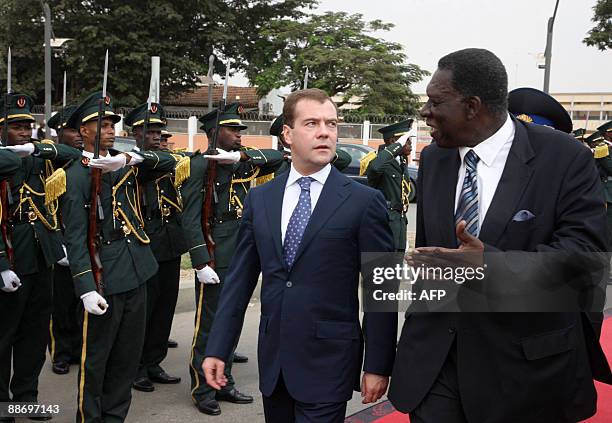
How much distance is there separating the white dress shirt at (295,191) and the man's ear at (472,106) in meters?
0.81

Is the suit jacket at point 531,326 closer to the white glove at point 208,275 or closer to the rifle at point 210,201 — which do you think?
the white glove at point 208,275

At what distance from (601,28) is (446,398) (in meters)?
22.9

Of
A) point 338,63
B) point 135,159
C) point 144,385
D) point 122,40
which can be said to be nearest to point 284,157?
point 135,159

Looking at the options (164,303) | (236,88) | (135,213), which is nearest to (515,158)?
(135,213)

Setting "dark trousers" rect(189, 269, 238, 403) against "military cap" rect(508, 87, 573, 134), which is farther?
"dark trousers" rect(189, 269, 238, 403)

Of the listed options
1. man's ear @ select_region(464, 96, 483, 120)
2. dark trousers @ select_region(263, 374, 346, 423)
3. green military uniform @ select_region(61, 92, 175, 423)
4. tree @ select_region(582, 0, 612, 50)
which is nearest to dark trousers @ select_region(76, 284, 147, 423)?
green military uniform @ select_region(61, 92, 175, 423)

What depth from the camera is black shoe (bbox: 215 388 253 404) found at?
5.09m

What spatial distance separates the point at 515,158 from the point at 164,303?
3.94m

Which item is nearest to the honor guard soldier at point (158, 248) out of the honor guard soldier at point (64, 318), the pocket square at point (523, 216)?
the honor guard soldier at point (64, 318)

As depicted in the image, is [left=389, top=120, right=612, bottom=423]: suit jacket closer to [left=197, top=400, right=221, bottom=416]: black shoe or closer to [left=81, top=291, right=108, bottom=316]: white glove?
[left=81, top=291, right=108, bottom=316]: white glove

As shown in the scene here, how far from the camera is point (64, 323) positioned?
603 cm

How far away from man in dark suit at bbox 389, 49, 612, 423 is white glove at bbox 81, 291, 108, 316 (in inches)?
83.9

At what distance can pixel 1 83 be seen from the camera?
116 ft

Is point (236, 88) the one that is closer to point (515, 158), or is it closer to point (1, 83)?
point (1, 83)
